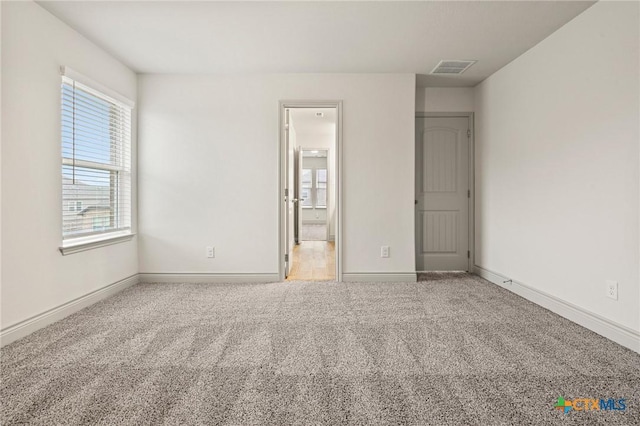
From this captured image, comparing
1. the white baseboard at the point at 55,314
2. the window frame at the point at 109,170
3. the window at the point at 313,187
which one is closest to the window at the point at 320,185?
the window at the point at 313,187

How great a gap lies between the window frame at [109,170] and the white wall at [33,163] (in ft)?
0.23

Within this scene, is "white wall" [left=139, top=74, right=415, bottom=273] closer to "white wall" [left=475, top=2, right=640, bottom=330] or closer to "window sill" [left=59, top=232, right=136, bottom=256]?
"window sill" [left=59, top=232, right=136, bottom=256]

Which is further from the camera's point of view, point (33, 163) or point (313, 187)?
point (313, 187)

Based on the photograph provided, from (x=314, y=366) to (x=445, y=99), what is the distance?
12.6ft

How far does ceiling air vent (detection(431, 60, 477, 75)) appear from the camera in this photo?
358cm

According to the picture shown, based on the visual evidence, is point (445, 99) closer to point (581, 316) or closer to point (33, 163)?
point (581, 316)

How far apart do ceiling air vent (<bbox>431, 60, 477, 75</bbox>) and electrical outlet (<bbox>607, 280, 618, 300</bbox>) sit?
245cm

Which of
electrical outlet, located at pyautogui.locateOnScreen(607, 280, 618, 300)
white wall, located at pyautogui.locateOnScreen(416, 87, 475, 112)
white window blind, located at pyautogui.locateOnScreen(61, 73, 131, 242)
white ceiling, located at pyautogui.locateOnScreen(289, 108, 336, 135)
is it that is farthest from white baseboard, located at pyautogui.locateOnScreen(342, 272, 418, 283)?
white ceiling, located at pyautogui.locateOnScreen(289, 108, 336, 135)

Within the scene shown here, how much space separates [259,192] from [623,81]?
3295mm

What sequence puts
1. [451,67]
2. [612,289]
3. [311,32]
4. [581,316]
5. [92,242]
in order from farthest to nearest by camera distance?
[451,67] → [92,242] → [311,32] → [581,316] → [612,289]

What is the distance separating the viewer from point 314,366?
1.94 m

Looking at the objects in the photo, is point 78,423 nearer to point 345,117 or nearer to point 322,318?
point 322,318

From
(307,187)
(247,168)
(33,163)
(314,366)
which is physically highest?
(307,187)

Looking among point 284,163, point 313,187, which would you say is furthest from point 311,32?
point 313,187
